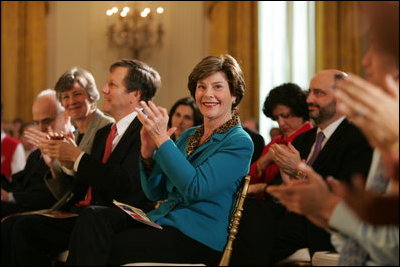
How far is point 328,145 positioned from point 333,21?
7221 mm

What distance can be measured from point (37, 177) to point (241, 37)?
6.56 m

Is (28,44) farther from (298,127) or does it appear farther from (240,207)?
(240,207)

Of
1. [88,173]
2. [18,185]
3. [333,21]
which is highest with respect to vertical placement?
[333,21]

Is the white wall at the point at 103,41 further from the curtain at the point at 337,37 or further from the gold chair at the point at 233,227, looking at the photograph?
the gold chair at the point at 233,227

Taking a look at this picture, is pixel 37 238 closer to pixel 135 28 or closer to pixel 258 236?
pixel 258 236

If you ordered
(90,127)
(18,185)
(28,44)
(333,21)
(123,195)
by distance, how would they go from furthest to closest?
1. (28,44)
2. (333,21)
3. (18,185)
4. (90,127)
5. (123,195)

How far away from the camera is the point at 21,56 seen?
38.7 ft

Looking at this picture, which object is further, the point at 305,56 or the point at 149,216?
the point at 305,56

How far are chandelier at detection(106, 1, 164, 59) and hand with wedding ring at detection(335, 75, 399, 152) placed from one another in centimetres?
980

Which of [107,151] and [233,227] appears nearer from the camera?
[233,227]

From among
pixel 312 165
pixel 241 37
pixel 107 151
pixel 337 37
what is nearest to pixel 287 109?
pixel 312 165

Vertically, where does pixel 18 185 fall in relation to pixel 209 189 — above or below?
below

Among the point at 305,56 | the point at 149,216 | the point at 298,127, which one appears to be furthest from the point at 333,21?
the point at 149,216

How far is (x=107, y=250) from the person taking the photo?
3143mm
